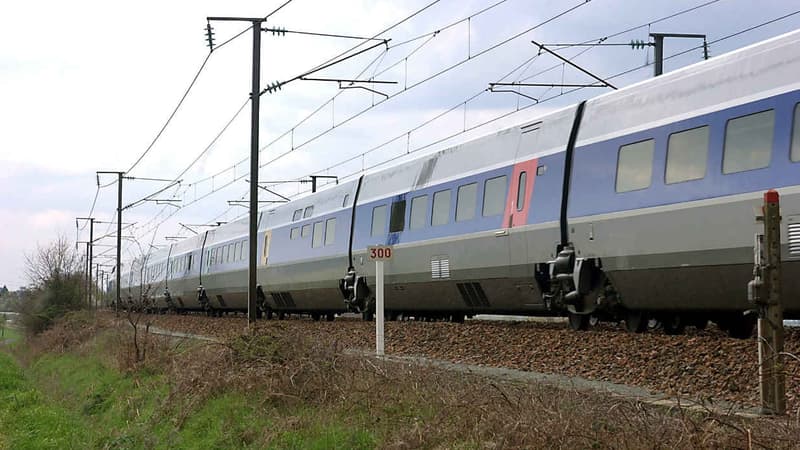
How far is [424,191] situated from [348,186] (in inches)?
235

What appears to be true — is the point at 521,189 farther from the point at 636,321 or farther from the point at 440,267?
the point at 440,267

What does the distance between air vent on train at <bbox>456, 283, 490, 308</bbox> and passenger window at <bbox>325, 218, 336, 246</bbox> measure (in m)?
8.25

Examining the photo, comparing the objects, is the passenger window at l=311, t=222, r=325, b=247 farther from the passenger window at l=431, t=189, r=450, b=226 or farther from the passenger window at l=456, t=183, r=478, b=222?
the passenger window at l=456, t=183, r=478, b=222

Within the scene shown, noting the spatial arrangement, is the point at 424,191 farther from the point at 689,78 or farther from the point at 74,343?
the point at 74,343

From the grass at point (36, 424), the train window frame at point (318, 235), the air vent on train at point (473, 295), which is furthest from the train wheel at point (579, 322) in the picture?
the train window frame at point (318, 235)

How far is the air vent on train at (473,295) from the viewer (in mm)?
18859

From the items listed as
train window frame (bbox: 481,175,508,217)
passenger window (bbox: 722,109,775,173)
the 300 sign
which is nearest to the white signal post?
the 300 sign

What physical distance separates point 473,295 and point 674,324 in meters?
5.12

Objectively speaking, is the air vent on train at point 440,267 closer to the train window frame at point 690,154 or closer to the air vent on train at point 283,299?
the train window frame at point 690,154

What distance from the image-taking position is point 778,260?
27.5ft

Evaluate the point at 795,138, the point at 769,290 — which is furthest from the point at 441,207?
the point at 769,290

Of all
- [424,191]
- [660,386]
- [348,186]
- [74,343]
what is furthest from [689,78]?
[74,343]

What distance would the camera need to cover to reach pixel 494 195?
18.0 metres

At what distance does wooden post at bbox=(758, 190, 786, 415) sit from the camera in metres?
8.10
